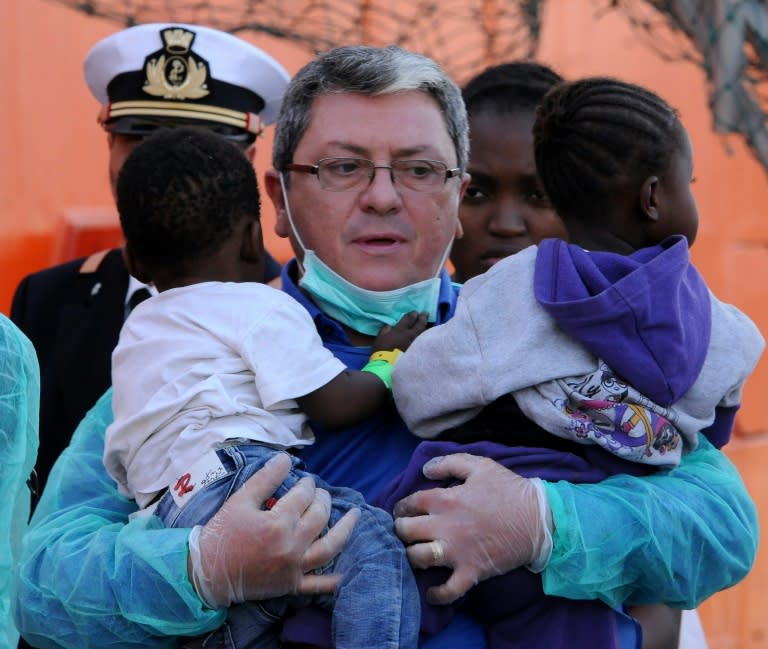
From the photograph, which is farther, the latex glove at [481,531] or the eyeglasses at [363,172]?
the eyeglasses at [363,172]

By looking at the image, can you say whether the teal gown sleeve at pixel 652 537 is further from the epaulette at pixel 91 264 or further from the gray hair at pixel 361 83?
the epaulette at pixel 91 264

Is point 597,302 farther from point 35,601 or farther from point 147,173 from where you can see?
point 35,601

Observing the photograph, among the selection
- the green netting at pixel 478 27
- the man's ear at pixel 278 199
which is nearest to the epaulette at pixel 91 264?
the green netting at pixel 478 27

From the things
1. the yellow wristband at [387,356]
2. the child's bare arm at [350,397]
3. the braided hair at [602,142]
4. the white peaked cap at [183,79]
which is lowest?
the child's bare arm at [350,397]

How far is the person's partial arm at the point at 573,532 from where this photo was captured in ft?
6.83

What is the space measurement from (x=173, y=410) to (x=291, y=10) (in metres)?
3.08

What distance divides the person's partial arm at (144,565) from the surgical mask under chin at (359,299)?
1.73 ft

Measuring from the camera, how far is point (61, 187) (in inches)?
201

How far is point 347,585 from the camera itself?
2.08 meters

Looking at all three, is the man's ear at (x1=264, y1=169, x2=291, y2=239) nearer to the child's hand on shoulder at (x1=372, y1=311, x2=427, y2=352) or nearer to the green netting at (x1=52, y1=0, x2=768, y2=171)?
the child's hand on shoulder at (x1=372, y1=311, x2=427, y2=352)

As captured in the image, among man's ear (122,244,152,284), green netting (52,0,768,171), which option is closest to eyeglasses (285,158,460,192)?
man's ear (122,244,152,284)

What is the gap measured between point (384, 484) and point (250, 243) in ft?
1.81

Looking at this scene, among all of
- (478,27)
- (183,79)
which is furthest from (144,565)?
(478,27)

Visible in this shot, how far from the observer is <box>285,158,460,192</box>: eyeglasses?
2.58m
